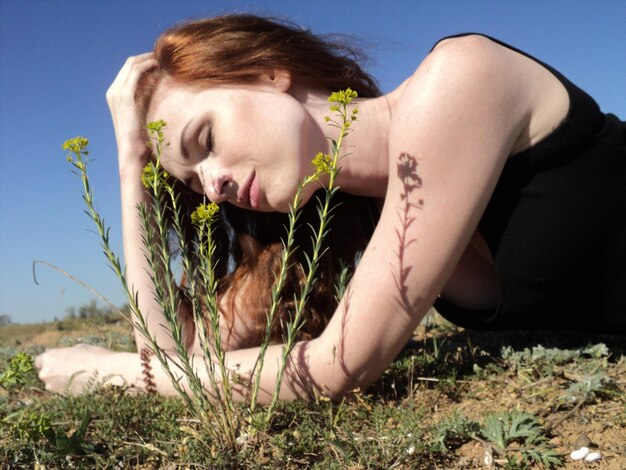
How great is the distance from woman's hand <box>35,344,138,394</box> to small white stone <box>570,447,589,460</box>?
2.19m

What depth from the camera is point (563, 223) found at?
293cm

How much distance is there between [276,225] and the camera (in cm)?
439

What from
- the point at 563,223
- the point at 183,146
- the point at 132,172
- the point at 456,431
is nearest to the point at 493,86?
the point at 563,223

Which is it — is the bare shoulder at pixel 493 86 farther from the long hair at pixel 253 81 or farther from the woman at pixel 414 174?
the long hair at pixel 253 81

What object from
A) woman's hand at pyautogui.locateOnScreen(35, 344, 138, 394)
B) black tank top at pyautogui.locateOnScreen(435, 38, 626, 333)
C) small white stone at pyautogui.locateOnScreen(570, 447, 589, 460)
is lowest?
woman's hand at pyautogui.locateOnScreen(35, 344, 138, 394)

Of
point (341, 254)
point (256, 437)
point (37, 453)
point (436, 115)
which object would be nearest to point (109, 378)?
point (37, 453)

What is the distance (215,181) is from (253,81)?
A: 61 cm

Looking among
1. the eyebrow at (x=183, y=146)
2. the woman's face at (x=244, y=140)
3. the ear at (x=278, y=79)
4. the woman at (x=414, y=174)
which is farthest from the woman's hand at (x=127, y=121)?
the ear at (x=278, y=79)

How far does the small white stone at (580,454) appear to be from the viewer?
7.12 feet

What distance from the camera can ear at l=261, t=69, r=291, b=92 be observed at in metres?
3.39

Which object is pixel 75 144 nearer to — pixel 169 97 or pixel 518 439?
pixel 169 97

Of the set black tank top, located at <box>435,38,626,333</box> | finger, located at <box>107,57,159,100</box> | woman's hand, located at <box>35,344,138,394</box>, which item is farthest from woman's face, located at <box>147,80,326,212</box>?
woman's hand, located at <box>35,344,138,394</box>

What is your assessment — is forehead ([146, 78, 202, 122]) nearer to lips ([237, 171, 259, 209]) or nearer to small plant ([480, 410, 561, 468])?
lips ([237, 171, 259, 209])

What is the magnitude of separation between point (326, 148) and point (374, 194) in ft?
1.82
